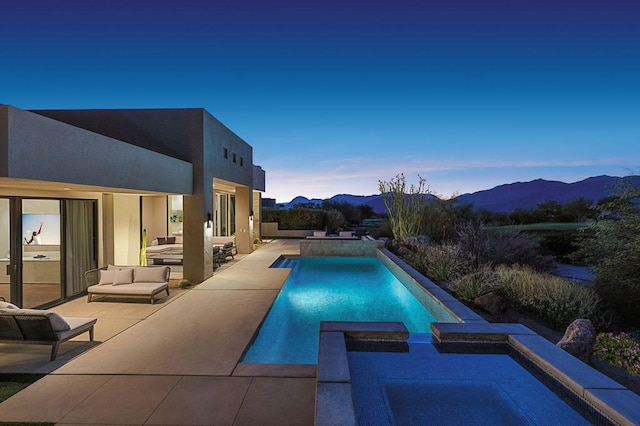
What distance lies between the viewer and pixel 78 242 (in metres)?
8.00

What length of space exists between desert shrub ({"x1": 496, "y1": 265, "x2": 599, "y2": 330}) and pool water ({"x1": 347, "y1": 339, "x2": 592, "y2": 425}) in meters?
2.54

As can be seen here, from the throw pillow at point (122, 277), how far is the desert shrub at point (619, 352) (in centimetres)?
841

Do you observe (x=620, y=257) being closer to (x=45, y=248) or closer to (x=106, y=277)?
(x=106, y=277)

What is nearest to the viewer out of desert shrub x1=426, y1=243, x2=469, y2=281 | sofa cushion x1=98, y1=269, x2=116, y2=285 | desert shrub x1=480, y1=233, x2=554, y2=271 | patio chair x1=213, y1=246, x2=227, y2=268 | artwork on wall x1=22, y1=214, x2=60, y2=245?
artwork on wall x1=22, y1=214, x2=60, y2=245

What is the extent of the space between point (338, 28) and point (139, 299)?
36.4ft

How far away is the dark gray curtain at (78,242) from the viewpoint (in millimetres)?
7676

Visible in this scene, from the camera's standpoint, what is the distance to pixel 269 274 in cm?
1002

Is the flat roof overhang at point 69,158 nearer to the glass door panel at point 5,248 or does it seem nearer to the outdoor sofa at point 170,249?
the glass door panel at point 5,248

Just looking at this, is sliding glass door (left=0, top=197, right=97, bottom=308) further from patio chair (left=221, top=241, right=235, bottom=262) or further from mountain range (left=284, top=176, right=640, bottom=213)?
mountain range (left=284, top=176, right=640, bottom=213)

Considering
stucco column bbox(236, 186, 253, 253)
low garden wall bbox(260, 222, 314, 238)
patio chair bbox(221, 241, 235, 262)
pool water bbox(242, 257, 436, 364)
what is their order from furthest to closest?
low garden wall bbox(260, 222, 314, 238) → stucco column bbox(236, 186, 253, 253) → patio chair bbox(221, 241, 235, 262) → pool water bbox(242, 257, 436, 364)

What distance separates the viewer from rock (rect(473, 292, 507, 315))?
6.30m

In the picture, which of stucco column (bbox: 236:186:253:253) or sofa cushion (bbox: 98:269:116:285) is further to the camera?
stucco column (bbox: 236:186:253:253)

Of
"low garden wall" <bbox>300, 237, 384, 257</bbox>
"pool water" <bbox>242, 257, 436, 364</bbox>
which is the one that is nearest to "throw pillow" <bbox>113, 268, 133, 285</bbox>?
"pool water" <bbox>242, 257, 436, 364</bbox>

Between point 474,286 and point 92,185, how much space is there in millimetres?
7256
